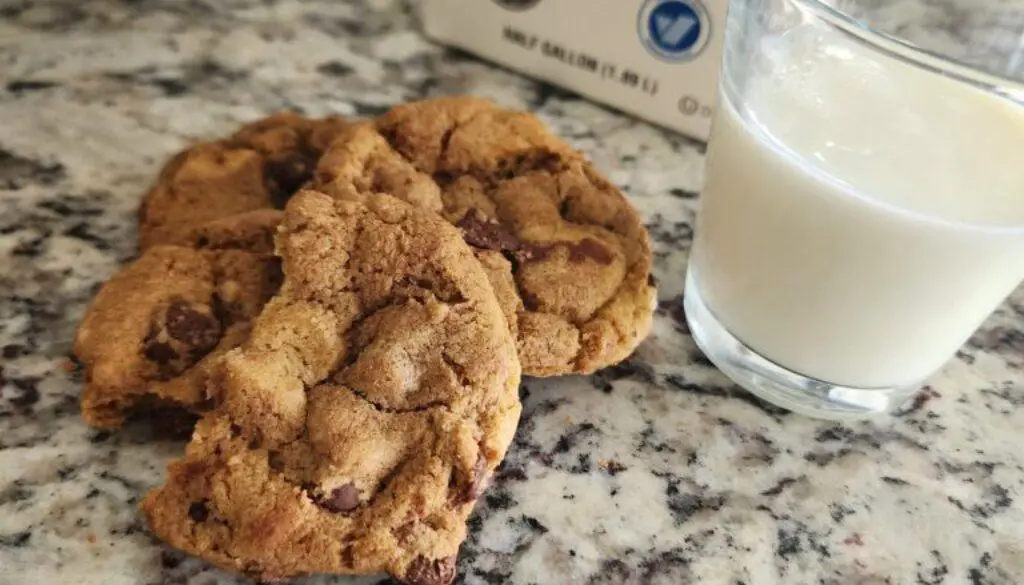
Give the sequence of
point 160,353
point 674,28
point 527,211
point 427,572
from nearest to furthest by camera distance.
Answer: point 427,572
point 160,353
point 527,211
point 674,28

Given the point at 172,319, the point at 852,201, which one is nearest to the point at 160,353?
the point at 172,319

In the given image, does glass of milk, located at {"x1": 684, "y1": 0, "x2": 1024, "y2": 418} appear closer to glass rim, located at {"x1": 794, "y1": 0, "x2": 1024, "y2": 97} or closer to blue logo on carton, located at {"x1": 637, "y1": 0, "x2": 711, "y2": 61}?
glass rim, located at {"x1": 794, "y1": 0, "x2": 1024, "y2": 97}

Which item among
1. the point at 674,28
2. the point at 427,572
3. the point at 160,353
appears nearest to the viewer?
the point at 427,572

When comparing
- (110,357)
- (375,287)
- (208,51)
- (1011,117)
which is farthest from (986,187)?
(208,51)

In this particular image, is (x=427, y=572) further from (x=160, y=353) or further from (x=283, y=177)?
(x=283, y=177)

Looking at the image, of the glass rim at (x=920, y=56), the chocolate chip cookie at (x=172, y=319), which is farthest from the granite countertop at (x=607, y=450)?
the glass rim at (x=920, y=56)

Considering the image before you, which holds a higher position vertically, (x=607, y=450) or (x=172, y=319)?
(x=172, y=319)

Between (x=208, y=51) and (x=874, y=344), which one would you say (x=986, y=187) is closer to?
(x=874, y=344)

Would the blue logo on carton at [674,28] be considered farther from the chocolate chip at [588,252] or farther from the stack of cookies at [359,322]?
the chocolate chip at [588,252]

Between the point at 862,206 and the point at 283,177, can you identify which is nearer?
the point at 862,206
